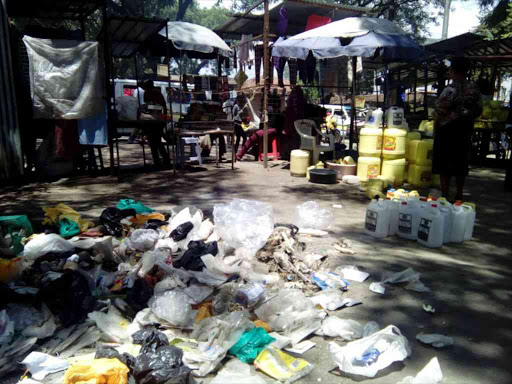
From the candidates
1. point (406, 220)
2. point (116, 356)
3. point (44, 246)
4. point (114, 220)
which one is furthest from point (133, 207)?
point (406, 220)

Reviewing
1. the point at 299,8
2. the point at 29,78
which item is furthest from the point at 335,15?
the point at 29,78

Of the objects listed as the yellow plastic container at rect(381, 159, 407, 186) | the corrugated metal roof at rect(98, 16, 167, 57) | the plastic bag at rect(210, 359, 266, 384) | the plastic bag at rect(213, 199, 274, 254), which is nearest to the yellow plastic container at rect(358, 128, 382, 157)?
the yellow plastic container at rect(381, 159, 407, 186)

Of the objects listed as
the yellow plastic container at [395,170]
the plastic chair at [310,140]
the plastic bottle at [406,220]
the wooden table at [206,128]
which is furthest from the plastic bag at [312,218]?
the plastic chair at [310,140]

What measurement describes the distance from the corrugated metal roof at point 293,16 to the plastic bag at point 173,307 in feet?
31.7

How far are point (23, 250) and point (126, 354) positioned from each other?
6.92 ft

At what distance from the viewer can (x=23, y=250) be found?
158 inches

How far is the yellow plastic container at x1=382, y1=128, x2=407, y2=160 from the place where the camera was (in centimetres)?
757

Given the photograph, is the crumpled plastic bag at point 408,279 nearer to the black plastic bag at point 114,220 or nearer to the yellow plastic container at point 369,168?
the black plastic bag at point 114,220

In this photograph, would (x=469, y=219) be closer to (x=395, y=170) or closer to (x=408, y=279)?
(x=408, y=279)

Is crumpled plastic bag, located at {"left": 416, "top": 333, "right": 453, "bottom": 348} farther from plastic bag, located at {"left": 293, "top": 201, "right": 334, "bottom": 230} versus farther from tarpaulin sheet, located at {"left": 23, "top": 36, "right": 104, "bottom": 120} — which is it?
tarpaulin sheet, located at {"left": 23, "top": 36, "right": 104, "bottom": 120}

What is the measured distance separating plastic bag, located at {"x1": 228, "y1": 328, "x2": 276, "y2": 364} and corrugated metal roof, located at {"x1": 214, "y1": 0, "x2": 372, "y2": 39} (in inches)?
392

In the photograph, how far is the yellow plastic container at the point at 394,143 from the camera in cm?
757

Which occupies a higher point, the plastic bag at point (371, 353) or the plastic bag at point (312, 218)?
the plastic bag at point (312, 218)

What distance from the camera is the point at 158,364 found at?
2416mm
